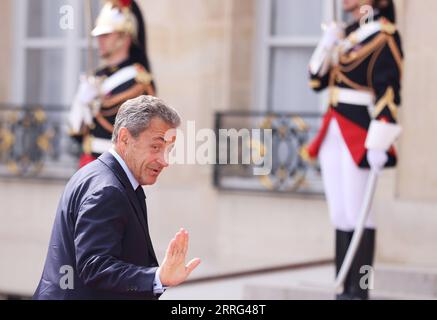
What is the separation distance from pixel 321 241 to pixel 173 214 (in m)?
1.39

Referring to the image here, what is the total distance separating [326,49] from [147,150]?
2876 millimetres

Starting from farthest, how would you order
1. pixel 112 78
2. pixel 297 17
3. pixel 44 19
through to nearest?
pixel 44 19 < pixel 297 17 < pixel 112 78

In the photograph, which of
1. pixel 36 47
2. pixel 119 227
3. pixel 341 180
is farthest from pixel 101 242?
pixel 36 47

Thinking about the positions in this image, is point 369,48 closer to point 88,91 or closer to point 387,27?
point 387,27

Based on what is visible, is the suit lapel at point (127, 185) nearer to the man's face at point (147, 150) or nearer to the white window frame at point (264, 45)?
the man's face at point (147, 150)

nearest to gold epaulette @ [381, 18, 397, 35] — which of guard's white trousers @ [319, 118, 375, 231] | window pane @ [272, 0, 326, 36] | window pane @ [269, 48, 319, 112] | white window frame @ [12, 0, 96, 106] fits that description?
guard's white trousers @ [319, 118, 375, 231]

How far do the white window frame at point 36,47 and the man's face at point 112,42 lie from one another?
150 inches

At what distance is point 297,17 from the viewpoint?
400 inches

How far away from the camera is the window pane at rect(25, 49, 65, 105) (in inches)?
456

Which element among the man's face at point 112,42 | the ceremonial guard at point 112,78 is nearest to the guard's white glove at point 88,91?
the ceremonial guard at point 112,78

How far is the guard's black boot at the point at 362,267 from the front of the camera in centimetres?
664

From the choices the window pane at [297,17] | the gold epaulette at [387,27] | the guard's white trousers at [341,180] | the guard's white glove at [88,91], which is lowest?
the guard's white trousers at [341,180]
